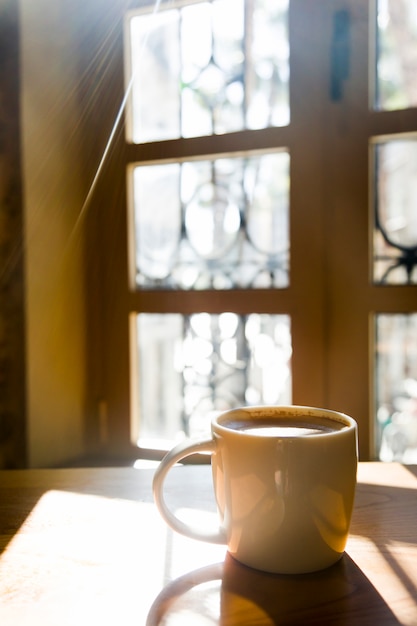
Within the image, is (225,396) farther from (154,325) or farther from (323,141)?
(323,141)

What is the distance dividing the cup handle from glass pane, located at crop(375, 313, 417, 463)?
32.7 inches

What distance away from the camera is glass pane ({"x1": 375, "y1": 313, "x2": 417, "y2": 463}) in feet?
3.74

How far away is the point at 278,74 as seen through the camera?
3.90ft

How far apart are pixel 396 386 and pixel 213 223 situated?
0.57m

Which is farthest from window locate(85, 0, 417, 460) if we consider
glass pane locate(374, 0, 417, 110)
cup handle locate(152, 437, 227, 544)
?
cup handle locate(152, 437, 227, 544)

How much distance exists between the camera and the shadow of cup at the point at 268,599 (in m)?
0.34

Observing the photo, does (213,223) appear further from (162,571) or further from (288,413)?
(162,571)

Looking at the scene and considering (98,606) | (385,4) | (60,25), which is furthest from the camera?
(60,25)

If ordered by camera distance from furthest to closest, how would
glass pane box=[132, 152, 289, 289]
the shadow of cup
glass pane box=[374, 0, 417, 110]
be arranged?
1. glass pane box=[132, 152, 289, 289]
2. glass pane box=[374, 0, 417, 110]
3. the shadow of cup

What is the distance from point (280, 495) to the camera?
368 millimetres

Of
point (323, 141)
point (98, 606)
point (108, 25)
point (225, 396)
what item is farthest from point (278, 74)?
point (98, 606)

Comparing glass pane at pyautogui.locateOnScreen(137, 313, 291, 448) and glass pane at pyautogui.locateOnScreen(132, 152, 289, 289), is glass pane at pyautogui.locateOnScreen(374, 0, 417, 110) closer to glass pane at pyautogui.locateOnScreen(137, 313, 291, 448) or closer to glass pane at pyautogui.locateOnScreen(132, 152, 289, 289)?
glass pane at pyautogui.locateOnScreen(132, 152, 289, 289)

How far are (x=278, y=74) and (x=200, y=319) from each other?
59 cm

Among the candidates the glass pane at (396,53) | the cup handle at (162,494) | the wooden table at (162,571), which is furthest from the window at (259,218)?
the cup handle at (162,494)
